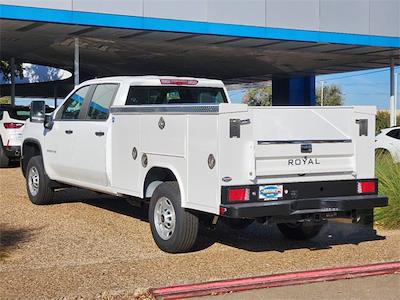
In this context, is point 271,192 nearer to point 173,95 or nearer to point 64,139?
point 173,95

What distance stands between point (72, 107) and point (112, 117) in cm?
170

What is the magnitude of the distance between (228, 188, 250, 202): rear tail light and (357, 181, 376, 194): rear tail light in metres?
1.51

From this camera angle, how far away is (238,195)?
6238mm

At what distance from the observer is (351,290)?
580cm

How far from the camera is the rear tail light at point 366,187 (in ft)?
23.0

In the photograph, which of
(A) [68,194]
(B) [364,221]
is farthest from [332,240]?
(A) [68,194]

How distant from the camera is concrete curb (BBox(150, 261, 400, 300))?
18.1 feet

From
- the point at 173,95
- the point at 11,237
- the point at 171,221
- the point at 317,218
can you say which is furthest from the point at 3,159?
the point at 317,218

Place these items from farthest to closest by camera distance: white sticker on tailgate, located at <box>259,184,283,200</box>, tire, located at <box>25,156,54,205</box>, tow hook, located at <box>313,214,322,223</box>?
tire, located at <box>25,156,54,205</box> < tow hook, located at <box>313,214,322,223</box> < white sticker on tailgate, located at <box>259,184,283,200</box>

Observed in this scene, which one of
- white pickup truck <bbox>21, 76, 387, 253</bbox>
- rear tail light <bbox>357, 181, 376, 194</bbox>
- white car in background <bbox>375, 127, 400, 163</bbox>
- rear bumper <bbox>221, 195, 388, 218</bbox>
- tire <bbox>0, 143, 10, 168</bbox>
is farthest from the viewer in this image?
white car in background <bbox>375, 127, 400, 163</bbox>

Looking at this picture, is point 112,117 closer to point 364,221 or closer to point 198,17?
point 364,221

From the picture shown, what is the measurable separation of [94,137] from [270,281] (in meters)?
3.61

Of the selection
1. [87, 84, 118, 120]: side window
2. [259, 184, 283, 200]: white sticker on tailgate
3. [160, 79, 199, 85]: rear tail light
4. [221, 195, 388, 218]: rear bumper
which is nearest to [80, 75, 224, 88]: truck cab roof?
[160, 79, 199, 85]: rear tail light

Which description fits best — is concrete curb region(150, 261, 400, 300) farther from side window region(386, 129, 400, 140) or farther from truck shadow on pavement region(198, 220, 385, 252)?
side window region(386, 129, 400, 140)
